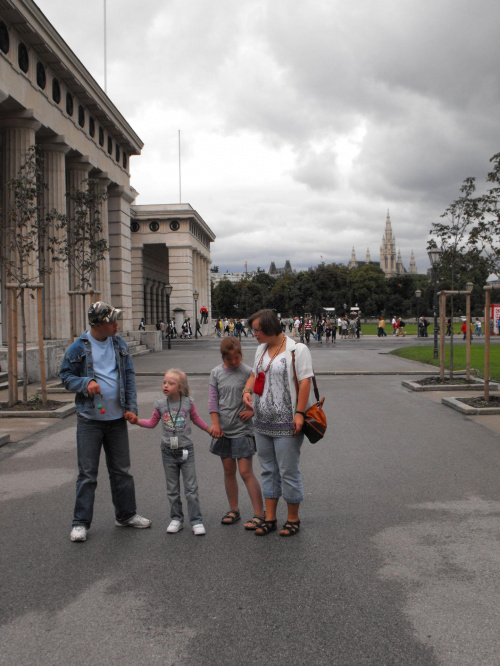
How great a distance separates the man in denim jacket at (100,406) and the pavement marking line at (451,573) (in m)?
2.10

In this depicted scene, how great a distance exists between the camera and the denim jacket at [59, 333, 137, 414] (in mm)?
5148

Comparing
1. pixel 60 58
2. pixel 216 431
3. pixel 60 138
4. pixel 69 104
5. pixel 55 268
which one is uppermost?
pixel 60 58

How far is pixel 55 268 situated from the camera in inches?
945

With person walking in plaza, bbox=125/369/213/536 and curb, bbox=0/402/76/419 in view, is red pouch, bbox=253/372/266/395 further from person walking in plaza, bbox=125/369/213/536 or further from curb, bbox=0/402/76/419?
curb, bbox=0/402/76/419

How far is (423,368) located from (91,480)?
17.6 metres

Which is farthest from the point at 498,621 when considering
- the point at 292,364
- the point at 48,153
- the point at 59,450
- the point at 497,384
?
the point at 48,153

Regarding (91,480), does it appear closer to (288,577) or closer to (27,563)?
(27,563)

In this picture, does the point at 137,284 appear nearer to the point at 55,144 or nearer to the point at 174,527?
the point at 55,144

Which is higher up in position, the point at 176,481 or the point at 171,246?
the point at 171,246

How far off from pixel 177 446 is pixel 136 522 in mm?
763

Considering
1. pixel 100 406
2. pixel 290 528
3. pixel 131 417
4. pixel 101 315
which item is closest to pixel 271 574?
pixel 290 528

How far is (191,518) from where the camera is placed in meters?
5.35

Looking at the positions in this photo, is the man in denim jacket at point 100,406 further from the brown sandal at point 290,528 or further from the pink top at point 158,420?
the brown sandal at point 290,528

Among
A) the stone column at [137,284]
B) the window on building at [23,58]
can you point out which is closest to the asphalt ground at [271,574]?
the window on building at [23,58]
